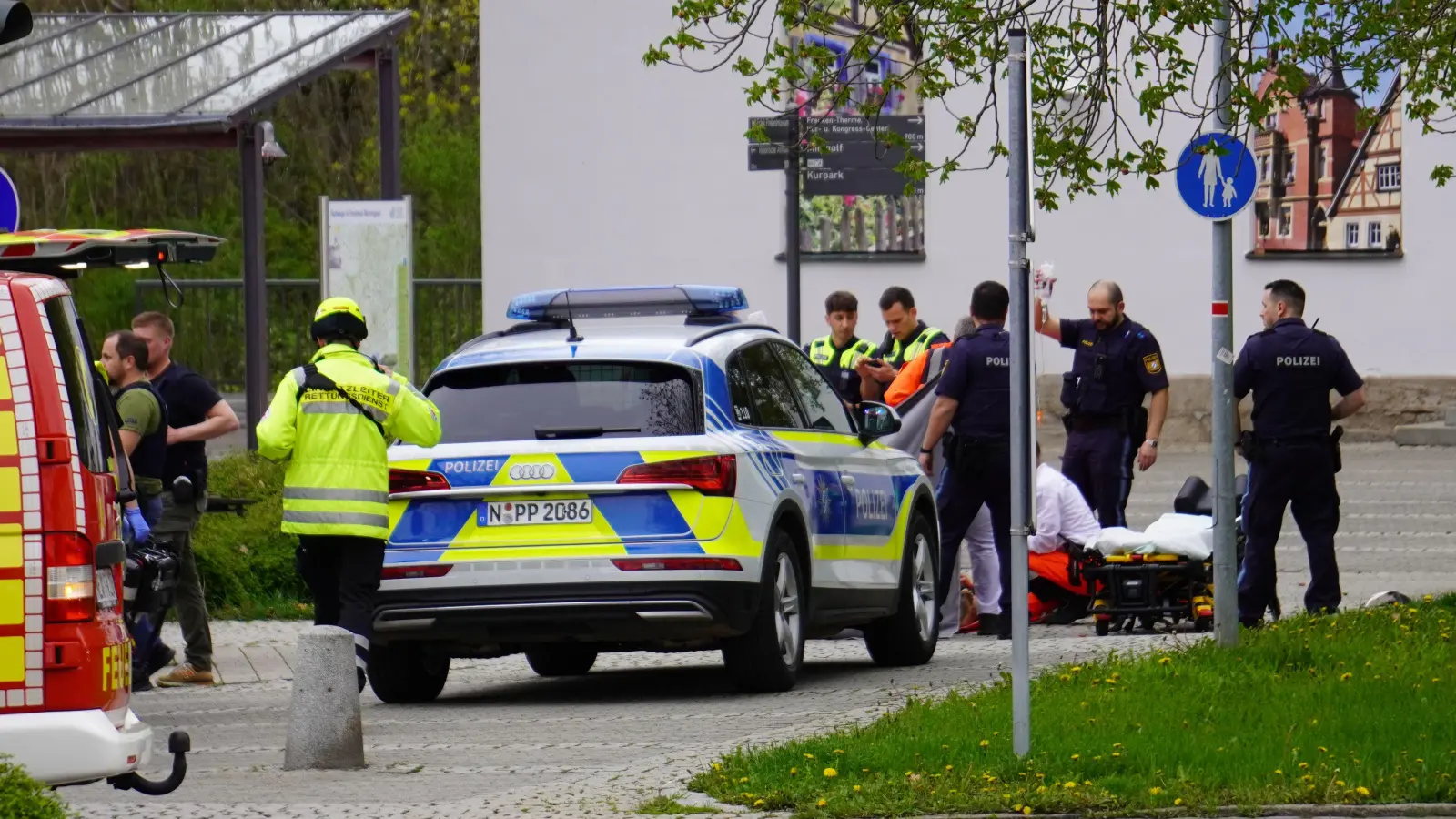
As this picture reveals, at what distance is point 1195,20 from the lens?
32.7 feet

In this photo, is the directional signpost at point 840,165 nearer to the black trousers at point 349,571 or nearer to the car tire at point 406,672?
the car tire at point 406,672

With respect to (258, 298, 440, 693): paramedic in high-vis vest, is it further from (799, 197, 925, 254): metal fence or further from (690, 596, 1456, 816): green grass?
(799, 197, 925, 254): metal fence

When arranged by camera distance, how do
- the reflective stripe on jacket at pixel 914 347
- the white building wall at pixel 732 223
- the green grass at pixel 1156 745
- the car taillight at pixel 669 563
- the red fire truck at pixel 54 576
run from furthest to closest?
the white building wall at pixel 732 223 → the reflective stripe on jacket at pixel 914 347 → the car taillight at pixel 669 563 → the green grass at pixel 1156 745 → the red fire truck at pixel 54 576

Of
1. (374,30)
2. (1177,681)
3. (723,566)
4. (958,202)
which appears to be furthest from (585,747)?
(958,202)

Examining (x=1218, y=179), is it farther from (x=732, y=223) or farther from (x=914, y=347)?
(x=732, y=223)

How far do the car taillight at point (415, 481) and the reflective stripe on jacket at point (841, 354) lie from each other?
18.0 ft

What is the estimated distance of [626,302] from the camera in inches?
488

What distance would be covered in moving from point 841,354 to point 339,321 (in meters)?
6.23

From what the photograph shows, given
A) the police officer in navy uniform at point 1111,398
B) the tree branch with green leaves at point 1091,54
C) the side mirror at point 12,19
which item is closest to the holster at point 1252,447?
the police officer in navy uniform at point 1111,398

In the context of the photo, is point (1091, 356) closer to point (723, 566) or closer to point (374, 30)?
point (723, 566)

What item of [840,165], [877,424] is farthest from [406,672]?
[840,165]

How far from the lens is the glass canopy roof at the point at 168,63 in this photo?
17906 millimetres

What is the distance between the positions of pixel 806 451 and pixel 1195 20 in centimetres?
266

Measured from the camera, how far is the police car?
1012 cm
